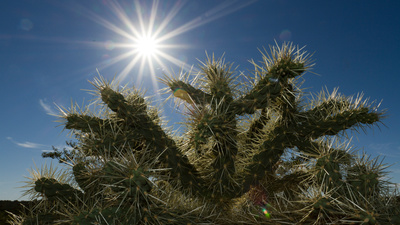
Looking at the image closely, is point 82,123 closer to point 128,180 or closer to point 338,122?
point 128,180

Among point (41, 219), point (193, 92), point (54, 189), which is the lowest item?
point (41, 219)

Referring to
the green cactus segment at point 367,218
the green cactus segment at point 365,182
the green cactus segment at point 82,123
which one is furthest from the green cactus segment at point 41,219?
the green cactus segment at point 365,182

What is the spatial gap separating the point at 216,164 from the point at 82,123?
6.41 feet

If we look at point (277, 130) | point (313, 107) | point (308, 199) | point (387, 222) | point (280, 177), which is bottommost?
point (387, 222)

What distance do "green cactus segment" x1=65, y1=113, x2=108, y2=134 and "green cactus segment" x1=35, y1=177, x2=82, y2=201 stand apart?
761 mm

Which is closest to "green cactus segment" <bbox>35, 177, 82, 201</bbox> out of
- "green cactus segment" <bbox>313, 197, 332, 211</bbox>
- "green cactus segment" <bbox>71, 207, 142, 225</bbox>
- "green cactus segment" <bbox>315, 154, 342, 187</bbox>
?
"green cactus segment" <bbox>71, 207, 142, 225</bbox>

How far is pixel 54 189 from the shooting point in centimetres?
393

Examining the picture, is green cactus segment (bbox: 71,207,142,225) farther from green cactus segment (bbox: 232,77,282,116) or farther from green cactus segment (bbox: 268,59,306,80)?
green cactus segment (bbox: 268,59,306,80)

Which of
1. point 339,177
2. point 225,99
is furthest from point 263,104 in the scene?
point 339,177

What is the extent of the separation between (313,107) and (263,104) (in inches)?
60.3

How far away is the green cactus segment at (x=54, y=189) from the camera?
390 cm

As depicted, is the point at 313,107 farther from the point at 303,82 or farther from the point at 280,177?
the point at 280,177

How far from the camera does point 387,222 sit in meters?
3.21

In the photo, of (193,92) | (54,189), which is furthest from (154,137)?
(54,189)
